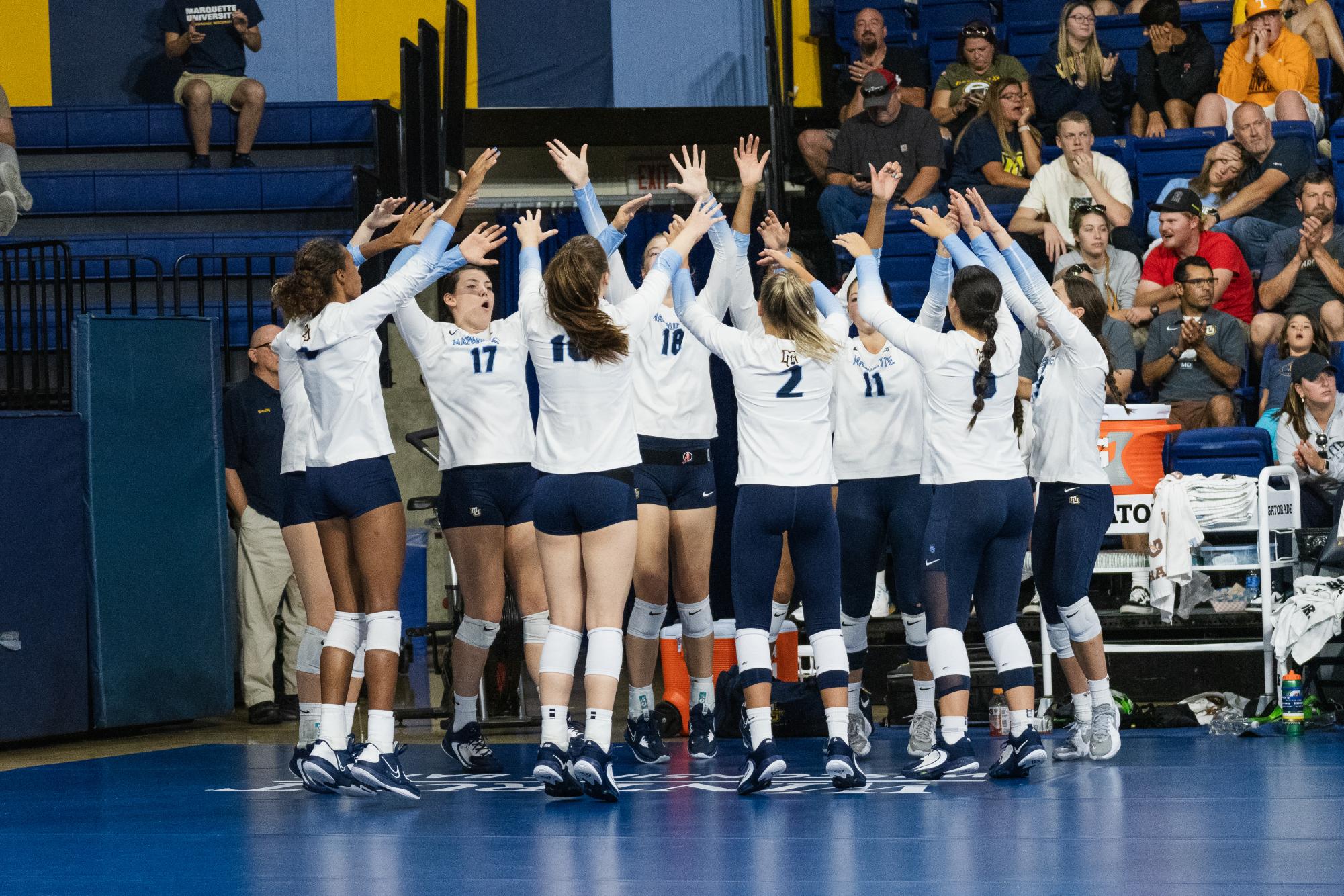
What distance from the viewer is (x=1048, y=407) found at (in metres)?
5.96

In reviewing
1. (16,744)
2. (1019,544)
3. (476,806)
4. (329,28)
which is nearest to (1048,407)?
(1019,544)

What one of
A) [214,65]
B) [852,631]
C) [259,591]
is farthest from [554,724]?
[214,65]

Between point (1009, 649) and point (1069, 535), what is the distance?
62 centimetres

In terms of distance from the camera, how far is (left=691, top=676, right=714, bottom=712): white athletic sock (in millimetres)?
6547

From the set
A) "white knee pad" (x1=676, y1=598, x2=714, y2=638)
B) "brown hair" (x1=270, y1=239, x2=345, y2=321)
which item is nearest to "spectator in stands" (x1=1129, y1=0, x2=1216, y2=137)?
"white knee pad" (x1=676, y1=598, x2=714, y2=638)

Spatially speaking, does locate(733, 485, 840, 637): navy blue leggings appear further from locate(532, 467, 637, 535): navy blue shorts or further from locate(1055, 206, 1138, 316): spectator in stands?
locate(1055, 206, 1138, 316): spectator in stands

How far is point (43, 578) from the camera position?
7.56 metres

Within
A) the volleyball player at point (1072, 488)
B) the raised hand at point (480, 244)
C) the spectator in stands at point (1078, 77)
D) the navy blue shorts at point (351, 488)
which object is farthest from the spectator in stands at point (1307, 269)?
the navy blue shorts at point (351, 488)

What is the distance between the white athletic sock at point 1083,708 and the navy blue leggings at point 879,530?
71 cm

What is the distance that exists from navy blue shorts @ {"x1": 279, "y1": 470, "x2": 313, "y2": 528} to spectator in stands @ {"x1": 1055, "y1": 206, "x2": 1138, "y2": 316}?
4.72m

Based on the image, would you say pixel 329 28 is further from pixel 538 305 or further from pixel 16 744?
pixel 538 305

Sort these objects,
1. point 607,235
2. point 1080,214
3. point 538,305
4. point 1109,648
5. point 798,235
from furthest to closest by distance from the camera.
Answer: point 798,235 → point 1080,214 → point 1109,648 → point 607,235 → point 538,305

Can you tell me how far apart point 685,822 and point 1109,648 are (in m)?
3.22

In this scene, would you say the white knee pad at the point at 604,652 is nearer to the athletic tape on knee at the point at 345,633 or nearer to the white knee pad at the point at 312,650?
the athletic tape on knee at the point at 345,633
